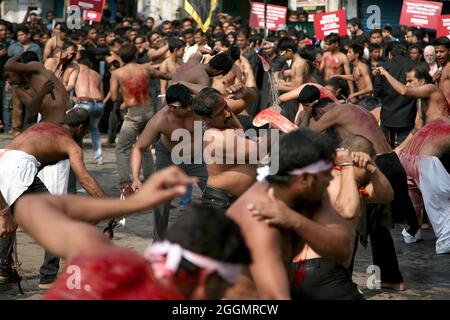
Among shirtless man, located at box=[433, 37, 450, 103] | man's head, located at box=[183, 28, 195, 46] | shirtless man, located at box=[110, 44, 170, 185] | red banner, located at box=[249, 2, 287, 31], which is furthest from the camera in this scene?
red banner, located at box=[249, 2, 287, 31]

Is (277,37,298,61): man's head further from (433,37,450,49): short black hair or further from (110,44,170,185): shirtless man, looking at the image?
(433,37,450,49): short black hair

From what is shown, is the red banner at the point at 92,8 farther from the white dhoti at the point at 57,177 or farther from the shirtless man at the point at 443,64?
the white dhoti at the point at 57,177

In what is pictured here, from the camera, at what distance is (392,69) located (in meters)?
12.3

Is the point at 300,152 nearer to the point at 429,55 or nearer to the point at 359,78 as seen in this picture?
the point at 429,55

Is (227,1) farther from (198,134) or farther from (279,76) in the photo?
(198,134)

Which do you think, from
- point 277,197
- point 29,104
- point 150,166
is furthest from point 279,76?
point 277,197

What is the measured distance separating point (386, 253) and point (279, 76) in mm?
6560

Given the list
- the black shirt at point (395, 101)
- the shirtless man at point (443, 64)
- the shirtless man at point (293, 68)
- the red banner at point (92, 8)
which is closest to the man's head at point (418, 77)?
the shirtless man at point (443, 64)

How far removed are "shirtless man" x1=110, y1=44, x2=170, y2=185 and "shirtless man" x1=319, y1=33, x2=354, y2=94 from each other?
3.09 metres

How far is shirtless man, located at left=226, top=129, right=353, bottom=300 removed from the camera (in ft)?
11.5

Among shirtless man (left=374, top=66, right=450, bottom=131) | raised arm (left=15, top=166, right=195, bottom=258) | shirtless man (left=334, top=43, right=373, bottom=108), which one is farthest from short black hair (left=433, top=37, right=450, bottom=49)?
raised arm (left=15, top=166, right=195, bottom=258)

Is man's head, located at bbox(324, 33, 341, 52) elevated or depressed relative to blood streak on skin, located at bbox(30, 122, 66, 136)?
depressed

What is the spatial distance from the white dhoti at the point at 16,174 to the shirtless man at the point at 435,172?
3714 mm

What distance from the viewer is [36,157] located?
6738 mm
